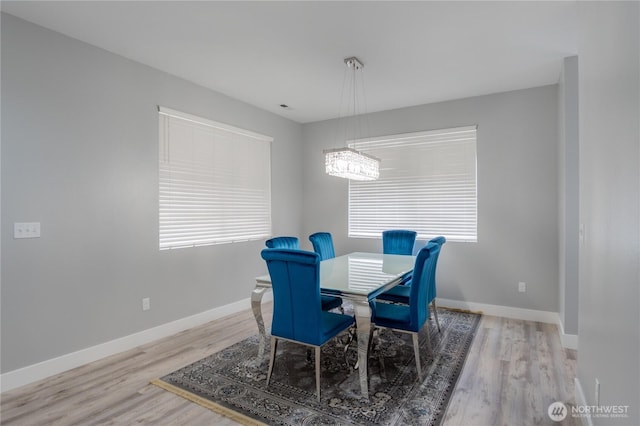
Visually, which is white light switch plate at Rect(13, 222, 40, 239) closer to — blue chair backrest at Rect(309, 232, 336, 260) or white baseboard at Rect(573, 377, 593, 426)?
blue chair backrest at Rect(309, 232, 336, 260)

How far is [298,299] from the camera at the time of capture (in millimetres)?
2260

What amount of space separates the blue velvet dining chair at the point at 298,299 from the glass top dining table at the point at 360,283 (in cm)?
22

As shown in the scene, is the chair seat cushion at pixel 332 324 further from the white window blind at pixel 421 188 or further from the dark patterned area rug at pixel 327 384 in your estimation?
the white window blind at pixel 421 188

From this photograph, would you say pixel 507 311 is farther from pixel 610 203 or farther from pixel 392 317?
pixel 610 203

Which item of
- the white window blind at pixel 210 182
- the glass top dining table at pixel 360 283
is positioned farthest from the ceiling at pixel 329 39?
the glass top dining table at pixel 360 283

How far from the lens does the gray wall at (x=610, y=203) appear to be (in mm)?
1191

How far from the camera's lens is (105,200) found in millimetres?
2996

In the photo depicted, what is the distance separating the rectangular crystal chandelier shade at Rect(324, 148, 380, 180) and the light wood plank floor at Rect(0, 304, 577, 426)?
1935mm

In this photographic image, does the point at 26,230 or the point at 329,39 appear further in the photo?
the point at 329,39

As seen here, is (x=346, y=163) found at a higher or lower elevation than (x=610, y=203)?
higher

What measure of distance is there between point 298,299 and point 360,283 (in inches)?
20.7

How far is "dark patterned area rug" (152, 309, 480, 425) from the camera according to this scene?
82.7 inches

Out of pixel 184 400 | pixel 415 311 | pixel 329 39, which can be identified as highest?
pixel 329 39

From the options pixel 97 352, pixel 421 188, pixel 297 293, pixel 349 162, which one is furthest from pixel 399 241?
pixel 97 352
